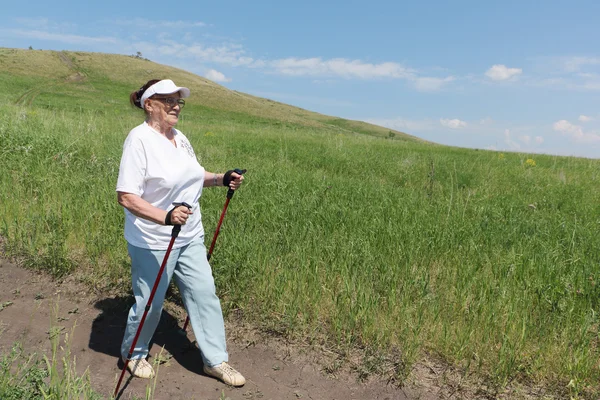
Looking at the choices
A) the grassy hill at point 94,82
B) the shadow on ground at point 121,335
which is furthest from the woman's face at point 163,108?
the grassy hill at point 94,82

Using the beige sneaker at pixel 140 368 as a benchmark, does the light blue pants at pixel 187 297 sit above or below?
above

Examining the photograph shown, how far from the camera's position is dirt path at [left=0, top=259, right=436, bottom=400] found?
307 centimetres

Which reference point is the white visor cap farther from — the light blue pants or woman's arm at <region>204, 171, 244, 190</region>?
the light blue pants

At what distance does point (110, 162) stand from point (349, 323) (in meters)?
5.43

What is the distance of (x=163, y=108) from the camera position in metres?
3.10

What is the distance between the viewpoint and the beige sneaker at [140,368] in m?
3.22

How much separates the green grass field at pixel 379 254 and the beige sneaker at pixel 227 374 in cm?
57

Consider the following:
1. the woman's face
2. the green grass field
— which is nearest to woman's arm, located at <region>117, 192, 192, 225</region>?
the woman's face

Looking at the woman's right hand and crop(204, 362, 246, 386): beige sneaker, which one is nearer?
the woman's right hand

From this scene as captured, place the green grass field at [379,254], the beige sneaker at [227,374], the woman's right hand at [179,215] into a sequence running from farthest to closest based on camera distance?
the green grass field at [379,254], the beige sneaker at [227,374], the woman's right hand at [179,215]

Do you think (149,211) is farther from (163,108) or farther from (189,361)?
(189,361)

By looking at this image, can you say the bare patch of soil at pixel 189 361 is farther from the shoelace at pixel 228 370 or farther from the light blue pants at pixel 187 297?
the light blue pants at pixel 187 297

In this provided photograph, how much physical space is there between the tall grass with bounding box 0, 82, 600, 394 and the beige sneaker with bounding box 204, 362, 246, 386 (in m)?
0.57

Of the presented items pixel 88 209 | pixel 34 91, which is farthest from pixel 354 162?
pixel 34 91
